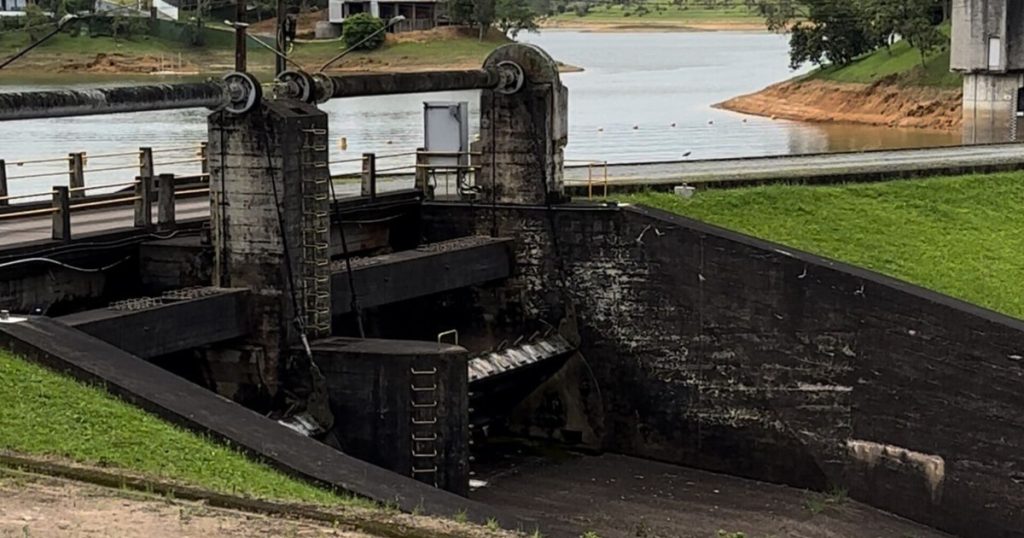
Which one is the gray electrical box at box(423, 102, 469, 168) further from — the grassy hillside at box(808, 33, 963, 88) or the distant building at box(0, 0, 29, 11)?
the distant building at box(0, 0, 29, 11)

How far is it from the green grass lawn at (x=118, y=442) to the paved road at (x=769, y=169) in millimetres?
8949

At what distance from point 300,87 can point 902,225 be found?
11.7 metres

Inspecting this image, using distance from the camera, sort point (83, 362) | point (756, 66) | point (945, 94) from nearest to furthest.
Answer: point (83, 362) → point (945, 94) → point (756, 66)

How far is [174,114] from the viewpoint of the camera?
226 feet

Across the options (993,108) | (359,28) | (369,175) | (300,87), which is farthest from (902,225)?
(359,28)

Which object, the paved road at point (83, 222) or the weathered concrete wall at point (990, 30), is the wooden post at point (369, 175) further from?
the weathered concrete wall at point (990, 30)

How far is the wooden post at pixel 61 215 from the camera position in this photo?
21000 millimetres

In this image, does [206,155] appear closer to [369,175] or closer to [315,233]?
[315,233]

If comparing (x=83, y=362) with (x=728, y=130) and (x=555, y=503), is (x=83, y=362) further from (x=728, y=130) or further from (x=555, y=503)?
(x=728, y=130)

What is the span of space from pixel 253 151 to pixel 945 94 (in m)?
65.6

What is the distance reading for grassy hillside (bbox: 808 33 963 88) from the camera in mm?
84125

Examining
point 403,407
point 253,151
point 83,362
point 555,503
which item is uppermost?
point 253,151

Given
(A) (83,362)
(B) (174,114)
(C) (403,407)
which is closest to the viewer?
(A) (83,362)

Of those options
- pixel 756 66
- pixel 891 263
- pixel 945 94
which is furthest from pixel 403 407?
pixel 756 66
